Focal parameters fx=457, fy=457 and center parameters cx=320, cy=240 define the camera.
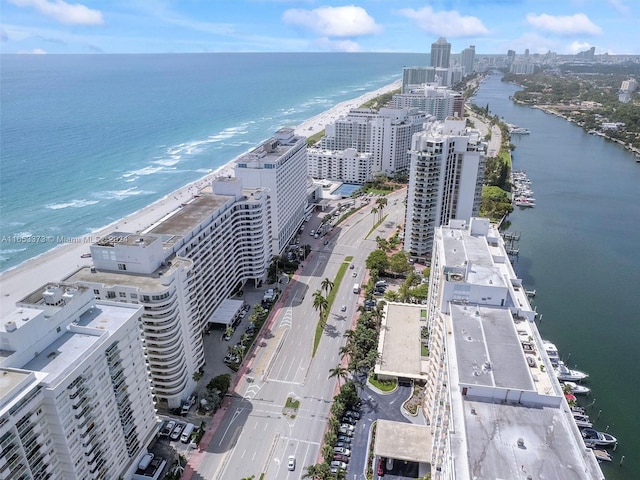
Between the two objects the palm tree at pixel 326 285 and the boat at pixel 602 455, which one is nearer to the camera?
the boat at pixel 602 455

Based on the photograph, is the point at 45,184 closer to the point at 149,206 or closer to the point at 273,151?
the point at 149,206

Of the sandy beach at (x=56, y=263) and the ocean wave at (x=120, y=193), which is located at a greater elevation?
the ocean wave at (x=120, y=193)

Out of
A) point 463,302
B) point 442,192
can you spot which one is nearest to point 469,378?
point 463,302

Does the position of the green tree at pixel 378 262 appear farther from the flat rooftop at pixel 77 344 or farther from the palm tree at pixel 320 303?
the flat rooftop at pixel 77 344

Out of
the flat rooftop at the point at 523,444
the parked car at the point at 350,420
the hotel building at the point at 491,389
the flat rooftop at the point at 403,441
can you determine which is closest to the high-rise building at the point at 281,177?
the hotel building at the point at 491,389

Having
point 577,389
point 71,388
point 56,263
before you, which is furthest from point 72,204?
point 577,389

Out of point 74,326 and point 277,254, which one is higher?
point 74,326
